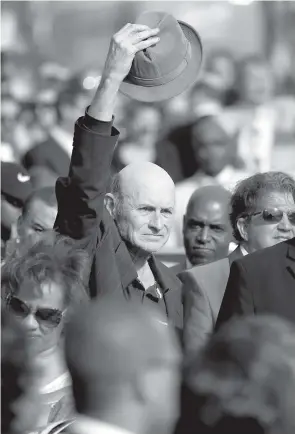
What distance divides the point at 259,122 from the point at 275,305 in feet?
17.7

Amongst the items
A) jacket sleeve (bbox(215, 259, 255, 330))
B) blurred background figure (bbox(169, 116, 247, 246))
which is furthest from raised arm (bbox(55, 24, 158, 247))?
blurred background figure (bbox(169, 116, 247, 246))

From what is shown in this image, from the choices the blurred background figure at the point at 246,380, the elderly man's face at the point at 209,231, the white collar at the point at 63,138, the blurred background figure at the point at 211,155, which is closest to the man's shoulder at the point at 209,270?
the elderly man's face at the point at 209,231

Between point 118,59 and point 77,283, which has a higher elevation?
point 118,59

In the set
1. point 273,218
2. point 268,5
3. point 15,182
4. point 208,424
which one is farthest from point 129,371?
point 268,5

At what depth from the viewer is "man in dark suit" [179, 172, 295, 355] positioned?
441 cm

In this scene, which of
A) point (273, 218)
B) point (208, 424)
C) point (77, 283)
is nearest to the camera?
point (208, 424)

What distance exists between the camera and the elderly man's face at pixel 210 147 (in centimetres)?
763

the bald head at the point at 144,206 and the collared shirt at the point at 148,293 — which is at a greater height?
the bald head at the point at 144,206

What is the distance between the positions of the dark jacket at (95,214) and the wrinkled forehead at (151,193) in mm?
175

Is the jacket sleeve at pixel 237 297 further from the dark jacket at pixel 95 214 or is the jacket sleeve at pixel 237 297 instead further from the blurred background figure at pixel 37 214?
the blurred background figure at pixel 37 214

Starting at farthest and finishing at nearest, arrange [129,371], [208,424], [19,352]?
1. [19,352]
2. [208,424]
3. [129,371]

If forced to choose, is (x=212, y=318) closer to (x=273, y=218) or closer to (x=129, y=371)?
(x=273, y=218)

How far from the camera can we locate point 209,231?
5.83 metres

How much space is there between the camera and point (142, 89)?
4.16m
